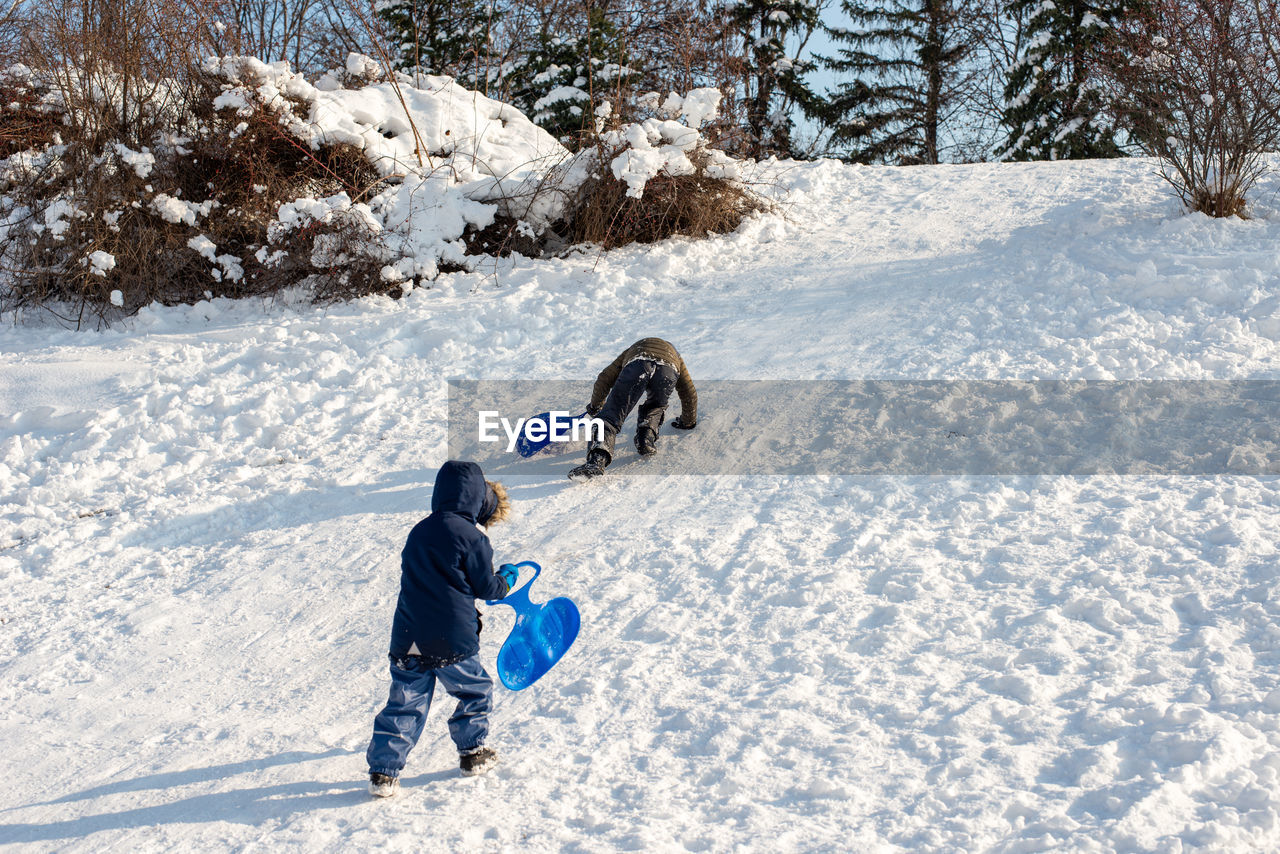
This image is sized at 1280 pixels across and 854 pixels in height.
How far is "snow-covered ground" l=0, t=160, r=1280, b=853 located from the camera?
339cm

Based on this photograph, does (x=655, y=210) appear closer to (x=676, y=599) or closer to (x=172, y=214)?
(x=172, y=214)

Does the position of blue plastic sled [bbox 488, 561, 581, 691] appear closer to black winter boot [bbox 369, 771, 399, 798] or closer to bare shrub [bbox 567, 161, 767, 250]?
black winter boot [bbox 369, 771, 399, 798]

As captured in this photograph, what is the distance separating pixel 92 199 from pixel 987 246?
1032 centimetres

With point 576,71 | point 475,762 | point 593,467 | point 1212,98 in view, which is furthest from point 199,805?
point 576,71

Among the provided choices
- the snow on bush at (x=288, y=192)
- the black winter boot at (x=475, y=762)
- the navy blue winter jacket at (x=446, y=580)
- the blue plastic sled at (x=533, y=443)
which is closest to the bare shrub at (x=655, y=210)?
the snow on bush at (x=288, y=192)

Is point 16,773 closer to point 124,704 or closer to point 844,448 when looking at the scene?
point 124,704

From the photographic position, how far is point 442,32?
63.8ft

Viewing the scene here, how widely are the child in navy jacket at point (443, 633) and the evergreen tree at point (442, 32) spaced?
53.2ft

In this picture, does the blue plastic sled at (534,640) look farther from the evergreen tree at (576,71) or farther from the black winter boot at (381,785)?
the evergreen tree at (576,71)

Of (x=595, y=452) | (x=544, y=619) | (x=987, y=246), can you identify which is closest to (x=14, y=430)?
(x=595, y=452)

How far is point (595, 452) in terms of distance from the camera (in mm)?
6383

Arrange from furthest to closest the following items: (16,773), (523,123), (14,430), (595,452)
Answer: (523,123) → (14,430) → (595,452) → (16,773)

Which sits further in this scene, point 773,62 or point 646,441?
point 773,62

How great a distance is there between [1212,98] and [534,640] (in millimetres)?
9678
